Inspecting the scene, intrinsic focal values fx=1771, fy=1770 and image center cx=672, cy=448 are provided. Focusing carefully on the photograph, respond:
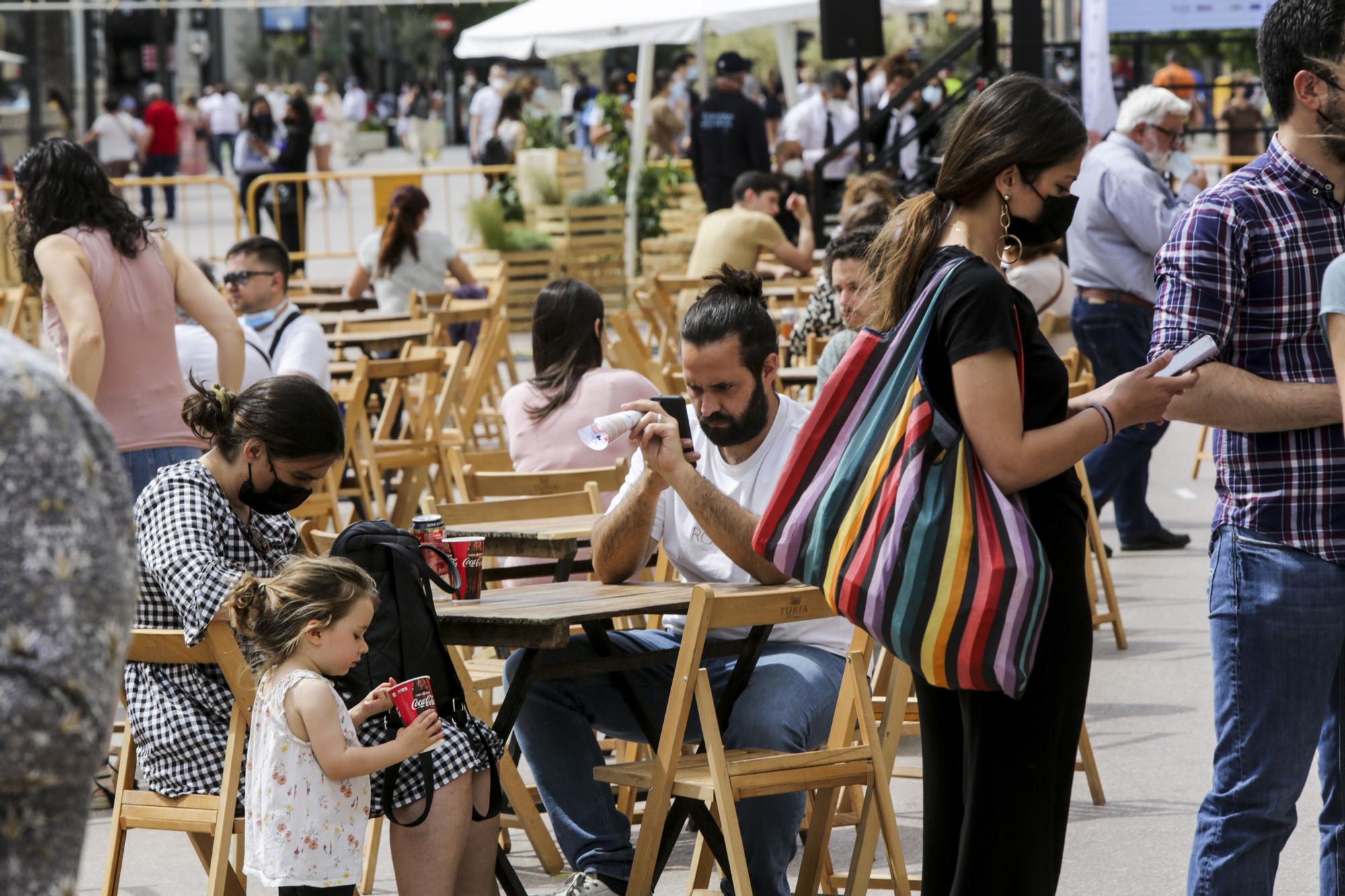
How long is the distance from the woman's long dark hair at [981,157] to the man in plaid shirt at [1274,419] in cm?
36

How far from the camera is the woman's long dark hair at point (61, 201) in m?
5.23

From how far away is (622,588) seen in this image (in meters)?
4.13

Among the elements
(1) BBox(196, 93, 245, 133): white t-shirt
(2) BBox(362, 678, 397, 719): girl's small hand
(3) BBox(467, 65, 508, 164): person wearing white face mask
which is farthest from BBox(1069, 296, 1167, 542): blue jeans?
(1) BBox(196, 93, 245, 133): white t-shirt

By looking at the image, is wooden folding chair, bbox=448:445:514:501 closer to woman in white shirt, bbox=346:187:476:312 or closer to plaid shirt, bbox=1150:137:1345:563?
plaid shirt, bbox=1150:137:1345:563

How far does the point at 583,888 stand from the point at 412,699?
0.74 m

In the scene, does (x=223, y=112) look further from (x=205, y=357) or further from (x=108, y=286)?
(x=108, y=286)

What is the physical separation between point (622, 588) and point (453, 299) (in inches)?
276

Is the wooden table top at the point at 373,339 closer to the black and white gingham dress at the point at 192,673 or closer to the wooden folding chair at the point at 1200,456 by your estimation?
the wooden folding chair at the point at 1200,456

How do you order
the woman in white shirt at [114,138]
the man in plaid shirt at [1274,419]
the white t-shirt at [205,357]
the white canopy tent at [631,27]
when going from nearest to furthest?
the man in plaid shirt at [1274,419] < the white t-shirt at [205,357] < the white canopy tent at [631,27] < the woman in white shirt at [114,138]

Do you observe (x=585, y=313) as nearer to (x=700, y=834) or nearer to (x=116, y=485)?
(x=700, y=834)

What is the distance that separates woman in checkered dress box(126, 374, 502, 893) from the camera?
3598 mm

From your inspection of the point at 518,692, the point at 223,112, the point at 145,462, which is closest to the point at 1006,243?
the point at 518,692

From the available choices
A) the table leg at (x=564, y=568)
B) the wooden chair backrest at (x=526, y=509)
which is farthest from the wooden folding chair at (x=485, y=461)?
the table leg at (x=564, y=568)

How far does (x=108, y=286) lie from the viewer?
17.2ft
